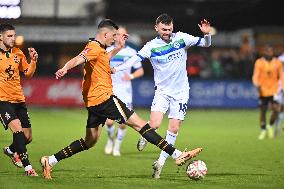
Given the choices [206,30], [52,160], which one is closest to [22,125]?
[52,160]

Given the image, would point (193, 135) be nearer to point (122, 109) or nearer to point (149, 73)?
point (122, 109)

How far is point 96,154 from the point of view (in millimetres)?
16219

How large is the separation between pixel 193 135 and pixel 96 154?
17.9ft

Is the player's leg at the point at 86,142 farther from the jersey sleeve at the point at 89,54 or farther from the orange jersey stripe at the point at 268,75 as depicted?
the orange jersey stripe at the point at 268,75

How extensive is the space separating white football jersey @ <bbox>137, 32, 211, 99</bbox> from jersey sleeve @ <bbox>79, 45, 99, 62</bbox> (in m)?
1.15

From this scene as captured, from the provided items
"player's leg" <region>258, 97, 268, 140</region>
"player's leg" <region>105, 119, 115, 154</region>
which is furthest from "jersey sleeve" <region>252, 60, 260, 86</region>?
"player's leg" <region>105, 119, 115, 154</region>

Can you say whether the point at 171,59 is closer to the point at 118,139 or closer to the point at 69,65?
the point at 69,65

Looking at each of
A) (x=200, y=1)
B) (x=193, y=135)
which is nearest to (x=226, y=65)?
(x=200, y=1)

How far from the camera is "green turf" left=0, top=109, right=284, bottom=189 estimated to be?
11242mm

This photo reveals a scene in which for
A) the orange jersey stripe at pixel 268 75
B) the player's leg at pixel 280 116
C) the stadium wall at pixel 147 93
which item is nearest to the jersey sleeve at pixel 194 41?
the orange jersey stripe at pixel 268 75

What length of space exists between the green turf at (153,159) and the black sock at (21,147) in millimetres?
250

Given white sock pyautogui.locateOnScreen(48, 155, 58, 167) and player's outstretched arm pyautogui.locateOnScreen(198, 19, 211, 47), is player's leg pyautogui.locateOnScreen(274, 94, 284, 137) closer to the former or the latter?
player's outstretched arm pyautogui.locateOnScreen(198, 19, 211, 47)

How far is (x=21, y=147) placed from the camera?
39.0 ft

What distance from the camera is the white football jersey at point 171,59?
1245 centimetres
